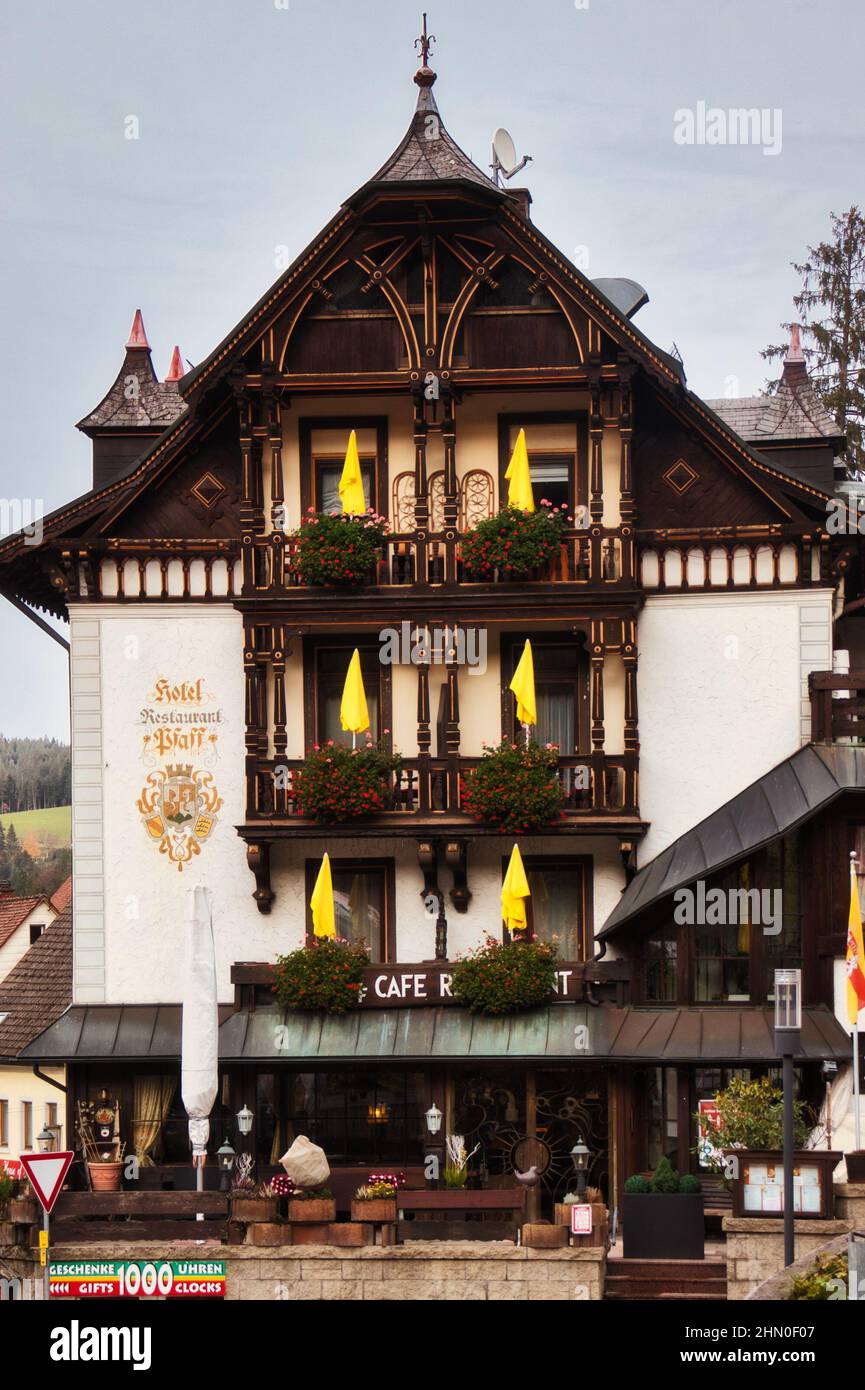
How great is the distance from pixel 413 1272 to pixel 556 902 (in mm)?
7269

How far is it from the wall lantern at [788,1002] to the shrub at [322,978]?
320 inches

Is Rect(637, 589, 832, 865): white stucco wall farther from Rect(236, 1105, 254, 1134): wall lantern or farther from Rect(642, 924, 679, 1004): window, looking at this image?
Rect(236, 1105, 254, 1134): wall lantern

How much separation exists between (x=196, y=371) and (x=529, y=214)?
6659 millimetres

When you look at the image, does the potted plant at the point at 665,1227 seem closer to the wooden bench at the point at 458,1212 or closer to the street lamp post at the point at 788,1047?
the wooden bench at the point at 458,1212

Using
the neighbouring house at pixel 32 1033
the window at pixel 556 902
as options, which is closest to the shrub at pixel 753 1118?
the window at pixel 556 902

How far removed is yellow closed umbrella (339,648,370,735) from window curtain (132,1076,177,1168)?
221 inches

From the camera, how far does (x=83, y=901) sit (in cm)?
3553

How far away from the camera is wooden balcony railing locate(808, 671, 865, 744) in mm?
33844

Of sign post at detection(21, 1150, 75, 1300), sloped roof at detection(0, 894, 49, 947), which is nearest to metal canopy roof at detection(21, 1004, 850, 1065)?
sign post at detection(21, 1150, 75, 1300)

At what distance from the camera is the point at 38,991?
126 ft

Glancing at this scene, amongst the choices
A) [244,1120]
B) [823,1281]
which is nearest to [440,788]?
[244,1120]

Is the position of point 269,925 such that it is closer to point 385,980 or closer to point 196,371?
point 385,980

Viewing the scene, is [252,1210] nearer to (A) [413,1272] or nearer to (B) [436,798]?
(A) [413,1272]
